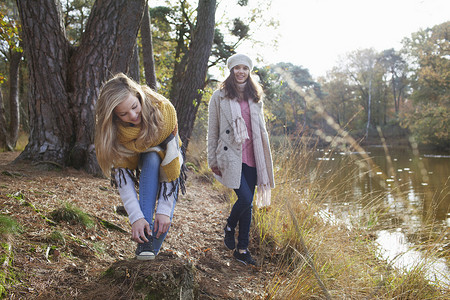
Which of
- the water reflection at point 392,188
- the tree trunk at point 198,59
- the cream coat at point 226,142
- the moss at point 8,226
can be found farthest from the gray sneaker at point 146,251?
the tree trunk at point 198,59

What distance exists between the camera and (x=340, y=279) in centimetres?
210

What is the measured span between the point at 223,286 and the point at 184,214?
1.62 m

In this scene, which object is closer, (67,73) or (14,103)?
(67,73)

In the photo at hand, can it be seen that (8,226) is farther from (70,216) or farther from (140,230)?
(140,230)

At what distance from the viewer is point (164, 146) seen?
1.86 m

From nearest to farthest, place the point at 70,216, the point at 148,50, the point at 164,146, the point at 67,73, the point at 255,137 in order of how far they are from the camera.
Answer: the point at 164,146, the point at 70,216, the point at 255,137, the point at 67,73, the point at 148,50

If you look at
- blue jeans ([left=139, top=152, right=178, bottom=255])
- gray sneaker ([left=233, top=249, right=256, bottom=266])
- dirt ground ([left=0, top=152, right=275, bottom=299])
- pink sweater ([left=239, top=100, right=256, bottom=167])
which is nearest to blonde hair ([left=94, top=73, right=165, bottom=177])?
blue jeans ([left=139, top=152, right=178, bottom=255])

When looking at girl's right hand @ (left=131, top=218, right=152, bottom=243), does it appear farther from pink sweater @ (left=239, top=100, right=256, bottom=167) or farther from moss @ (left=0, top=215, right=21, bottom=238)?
pink sweater @ (left=239, top=100, right=256, bottom=167)

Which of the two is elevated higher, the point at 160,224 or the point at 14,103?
the point at 14,103

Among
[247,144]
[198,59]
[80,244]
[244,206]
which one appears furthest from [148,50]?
[80,244]

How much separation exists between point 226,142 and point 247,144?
0.20m

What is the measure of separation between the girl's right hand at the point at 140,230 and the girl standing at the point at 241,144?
0.92m

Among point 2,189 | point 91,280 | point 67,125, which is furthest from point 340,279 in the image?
point 67,125

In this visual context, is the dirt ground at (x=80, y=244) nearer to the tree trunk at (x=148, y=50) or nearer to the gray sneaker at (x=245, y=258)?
the gray sneaker at (x=245, y=258)
